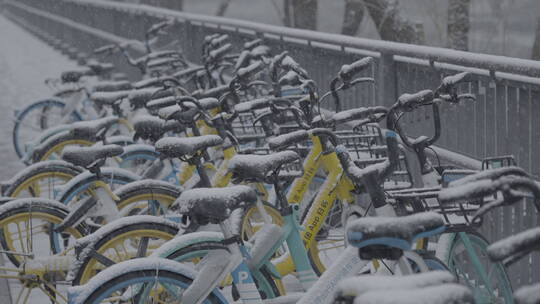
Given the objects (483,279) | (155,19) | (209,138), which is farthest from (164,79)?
(155,19)

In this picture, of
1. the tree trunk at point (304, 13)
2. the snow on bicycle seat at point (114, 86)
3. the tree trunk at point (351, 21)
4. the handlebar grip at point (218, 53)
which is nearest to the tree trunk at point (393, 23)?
the tree trunk at point (351, 21)

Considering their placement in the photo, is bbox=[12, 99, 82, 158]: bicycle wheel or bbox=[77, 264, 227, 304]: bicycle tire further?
bbox=[12, 99, 82, 158]: bicycle wheel

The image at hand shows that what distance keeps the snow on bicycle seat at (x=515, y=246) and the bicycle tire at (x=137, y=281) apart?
5.25 ft

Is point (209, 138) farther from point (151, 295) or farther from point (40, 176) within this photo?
point (40, 176)

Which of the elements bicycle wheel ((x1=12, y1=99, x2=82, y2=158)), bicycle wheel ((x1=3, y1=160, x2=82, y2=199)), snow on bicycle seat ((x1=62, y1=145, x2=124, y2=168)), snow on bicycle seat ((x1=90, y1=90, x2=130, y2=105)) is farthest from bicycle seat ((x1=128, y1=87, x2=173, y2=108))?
bicycle wheel ((x1=12, y1=99, x2=82, y2=158))

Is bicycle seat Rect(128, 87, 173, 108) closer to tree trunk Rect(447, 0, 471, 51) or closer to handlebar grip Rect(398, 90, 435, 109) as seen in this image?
handlebar grip Rect(398, 90, 435, 109)

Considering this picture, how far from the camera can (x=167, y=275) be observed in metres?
3.76

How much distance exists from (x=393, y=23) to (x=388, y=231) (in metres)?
14.1

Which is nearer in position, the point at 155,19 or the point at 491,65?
the point at 491,65

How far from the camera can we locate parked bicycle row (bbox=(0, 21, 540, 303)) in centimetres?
281

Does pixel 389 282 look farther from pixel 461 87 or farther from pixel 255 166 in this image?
pixel 461 87

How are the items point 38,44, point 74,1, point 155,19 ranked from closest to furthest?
point 155,19
point 74,1
point 38,44

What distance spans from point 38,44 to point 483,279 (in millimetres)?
24978

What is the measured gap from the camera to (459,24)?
15539 mm
